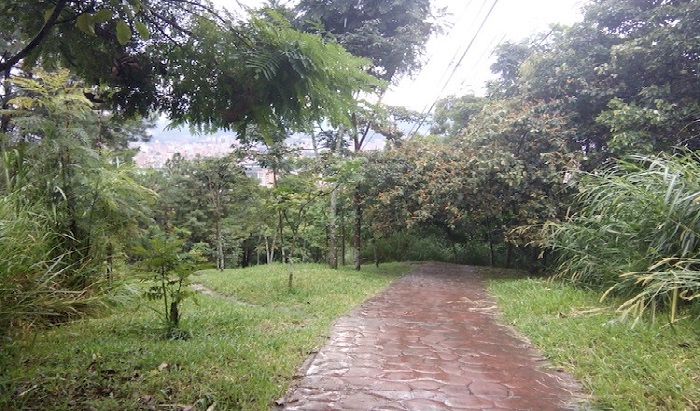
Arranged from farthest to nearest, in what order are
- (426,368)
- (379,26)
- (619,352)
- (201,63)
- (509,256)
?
1. (509,256)
2. (379,26)
3. (426,368)
4. (619,352)
5. (201,63)

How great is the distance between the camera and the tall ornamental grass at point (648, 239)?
11.1 ft

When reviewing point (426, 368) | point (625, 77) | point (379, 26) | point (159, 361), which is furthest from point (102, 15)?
point (625, 77)

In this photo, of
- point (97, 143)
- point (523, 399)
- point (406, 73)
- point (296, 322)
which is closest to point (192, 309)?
point (296, 322)

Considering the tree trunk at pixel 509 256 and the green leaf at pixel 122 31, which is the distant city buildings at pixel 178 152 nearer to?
the tree trunk at pixel 509 256

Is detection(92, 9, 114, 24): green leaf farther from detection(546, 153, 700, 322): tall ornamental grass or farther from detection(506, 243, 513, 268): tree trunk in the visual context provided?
detection(506, 243, 513, 268): tree trunk

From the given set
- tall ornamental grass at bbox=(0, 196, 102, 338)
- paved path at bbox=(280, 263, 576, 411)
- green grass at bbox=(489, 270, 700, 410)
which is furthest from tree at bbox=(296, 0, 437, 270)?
tall ornamental grass at bbox=(0, 196, 102, 338)

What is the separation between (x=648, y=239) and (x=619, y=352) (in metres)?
1.44

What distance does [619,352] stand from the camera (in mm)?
3197

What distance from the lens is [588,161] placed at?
27.1 feet

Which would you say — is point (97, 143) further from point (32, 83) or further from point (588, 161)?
point (588, 161)

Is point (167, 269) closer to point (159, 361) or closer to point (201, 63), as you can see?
point (159, 361)

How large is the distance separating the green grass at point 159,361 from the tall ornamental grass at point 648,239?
268 centimetres

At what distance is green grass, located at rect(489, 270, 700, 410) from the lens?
100 inches

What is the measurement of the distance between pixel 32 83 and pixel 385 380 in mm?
4845
